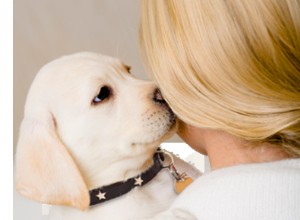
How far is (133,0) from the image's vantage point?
5.40 feet

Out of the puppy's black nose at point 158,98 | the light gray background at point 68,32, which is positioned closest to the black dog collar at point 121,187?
the puppy's black nose at point 158,98

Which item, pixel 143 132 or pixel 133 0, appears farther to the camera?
pixel 133 0

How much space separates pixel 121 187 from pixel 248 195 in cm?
37

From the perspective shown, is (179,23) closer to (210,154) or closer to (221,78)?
(221,78)

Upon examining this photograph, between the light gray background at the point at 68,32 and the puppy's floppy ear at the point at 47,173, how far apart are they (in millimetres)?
372

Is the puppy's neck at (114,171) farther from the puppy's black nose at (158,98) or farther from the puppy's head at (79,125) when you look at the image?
the puppy's black nose at (158,98)

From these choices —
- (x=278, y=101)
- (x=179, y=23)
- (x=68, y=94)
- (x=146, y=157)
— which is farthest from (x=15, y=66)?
(x=278, y=101)

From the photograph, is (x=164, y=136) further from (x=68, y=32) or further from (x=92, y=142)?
(x=68, y=32)

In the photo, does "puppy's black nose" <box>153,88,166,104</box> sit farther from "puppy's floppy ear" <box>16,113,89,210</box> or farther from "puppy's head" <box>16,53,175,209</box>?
"puppy's floppy ear" <box>16,113,89,210</box>

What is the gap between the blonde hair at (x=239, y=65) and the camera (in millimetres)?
806

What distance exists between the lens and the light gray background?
1438mm

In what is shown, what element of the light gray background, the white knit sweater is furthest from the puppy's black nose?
the light gray background

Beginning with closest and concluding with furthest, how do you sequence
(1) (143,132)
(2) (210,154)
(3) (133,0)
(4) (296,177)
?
(4) (296,177) < (2) (210,154) < (1) (143,132) < (3) (133,0)

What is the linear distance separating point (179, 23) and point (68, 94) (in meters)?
0.31
